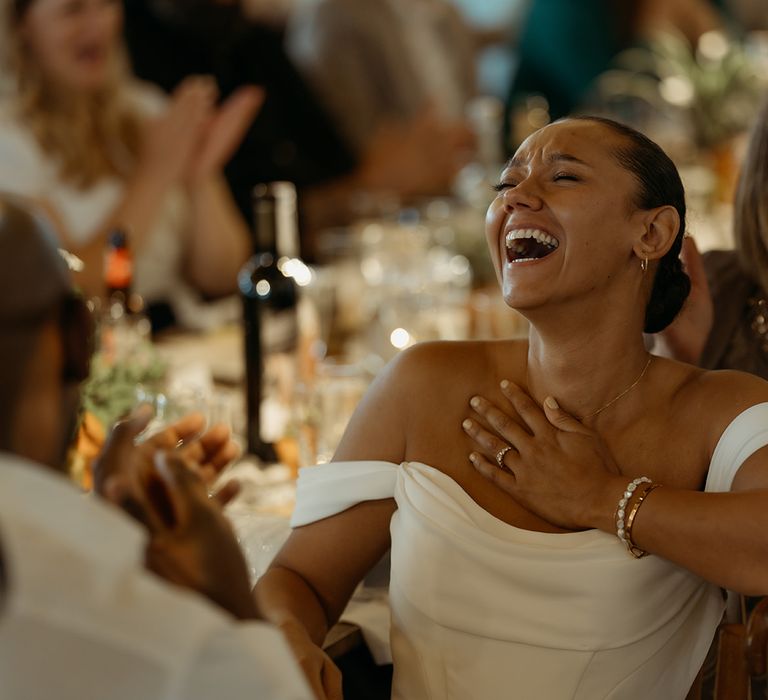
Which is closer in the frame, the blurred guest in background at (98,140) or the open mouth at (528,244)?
the open mouth at (528,244)

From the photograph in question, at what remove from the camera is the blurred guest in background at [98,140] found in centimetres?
321

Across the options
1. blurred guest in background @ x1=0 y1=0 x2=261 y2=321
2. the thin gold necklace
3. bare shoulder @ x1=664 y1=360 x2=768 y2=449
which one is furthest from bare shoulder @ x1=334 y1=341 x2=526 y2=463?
blurred guest in background @ x1=0 y1=0 x2=261 y2=321

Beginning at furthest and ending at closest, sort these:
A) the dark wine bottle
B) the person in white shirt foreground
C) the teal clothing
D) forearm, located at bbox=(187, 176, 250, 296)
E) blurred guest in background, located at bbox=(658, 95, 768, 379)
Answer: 1. the teal clothing
2. forearm, located at bbox=(187, 176, 250, 296)
3. the dark wine bottle
4. blurred guest in background, located at bbox=(658, 95, 768, 379)
5. the person in white shirt foreground

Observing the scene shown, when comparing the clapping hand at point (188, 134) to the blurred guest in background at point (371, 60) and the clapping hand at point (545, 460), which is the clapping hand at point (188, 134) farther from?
the clapping hand at point (545, 460)

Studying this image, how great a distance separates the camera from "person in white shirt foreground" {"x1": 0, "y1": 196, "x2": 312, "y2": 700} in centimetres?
70

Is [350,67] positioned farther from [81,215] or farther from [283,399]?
[283,399]

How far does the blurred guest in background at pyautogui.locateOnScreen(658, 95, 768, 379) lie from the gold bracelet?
0.55m

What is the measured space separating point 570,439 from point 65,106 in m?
2.43

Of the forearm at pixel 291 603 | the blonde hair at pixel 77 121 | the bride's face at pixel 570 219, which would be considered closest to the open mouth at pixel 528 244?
the bride's face at pixel 570 219

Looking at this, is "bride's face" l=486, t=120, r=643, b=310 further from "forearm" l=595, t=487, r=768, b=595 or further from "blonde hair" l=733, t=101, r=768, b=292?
"blonde hair" l=733, t=101, r=768, b=292

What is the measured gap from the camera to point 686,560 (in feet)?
4.09

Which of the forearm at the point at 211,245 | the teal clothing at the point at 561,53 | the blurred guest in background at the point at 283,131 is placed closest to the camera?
the forearm at the point at 211,245

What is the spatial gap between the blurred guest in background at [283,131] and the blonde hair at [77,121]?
2.57 ft

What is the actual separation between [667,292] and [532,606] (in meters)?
0.45
